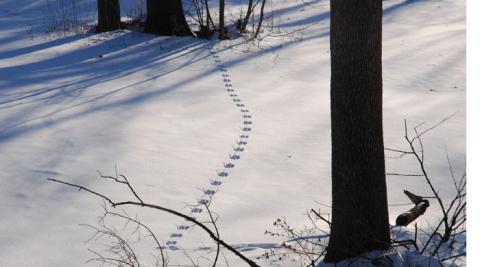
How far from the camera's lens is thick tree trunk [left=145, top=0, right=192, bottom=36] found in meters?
10.1

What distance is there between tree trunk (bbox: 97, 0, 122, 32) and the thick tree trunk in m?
0.51

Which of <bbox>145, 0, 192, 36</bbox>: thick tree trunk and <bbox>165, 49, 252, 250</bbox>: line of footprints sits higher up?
<bbox>145, 0, 192, 36</bbox>: thick tree trunk

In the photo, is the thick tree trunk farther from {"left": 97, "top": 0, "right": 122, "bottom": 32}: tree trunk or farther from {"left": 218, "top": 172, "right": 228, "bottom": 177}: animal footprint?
{"left": 218, "top": 172, "right": 228, "bottom": 177}: animal footprint

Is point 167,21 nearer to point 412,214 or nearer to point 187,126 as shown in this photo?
point 187,126

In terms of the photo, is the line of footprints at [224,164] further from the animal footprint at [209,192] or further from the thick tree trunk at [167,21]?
the thick tree trunk at [167,21]

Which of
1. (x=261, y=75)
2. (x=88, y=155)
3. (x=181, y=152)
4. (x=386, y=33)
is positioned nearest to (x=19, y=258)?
(x=88, y=155)

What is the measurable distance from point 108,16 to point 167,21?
95 centimetres

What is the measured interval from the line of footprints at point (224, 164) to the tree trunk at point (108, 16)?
235cm

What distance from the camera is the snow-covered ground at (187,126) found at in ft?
14.4

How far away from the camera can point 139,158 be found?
18.0ft

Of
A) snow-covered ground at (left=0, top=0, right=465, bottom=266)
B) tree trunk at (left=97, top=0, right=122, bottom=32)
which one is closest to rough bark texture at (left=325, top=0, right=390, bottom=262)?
snow-covered ground at (left=0, top=0, right=465, bottom=266)

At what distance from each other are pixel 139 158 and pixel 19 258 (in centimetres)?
191

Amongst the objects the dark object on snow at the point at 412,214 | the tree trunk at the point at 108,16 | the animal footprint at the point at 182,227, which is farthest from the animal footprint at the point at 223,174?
the tree trunk at the point at 108,16

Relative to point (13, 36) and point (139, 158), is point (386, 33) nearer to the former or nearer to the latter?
point (13, 36)
